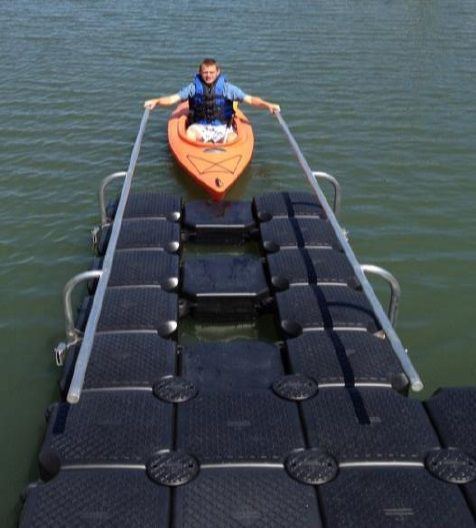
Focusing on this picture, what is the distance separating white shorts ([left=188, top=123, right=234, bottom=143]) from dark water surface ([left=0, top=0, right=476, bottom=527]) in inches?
31.1

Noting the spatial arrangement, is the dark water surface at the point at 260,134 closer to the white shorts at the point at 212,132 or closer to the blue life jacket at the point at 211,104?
the white shorts at the point at 212,132

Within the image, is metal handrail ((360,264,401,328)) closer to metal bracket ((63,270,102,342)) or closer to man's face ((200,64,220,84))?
metal bracket ((63,270,102,342))

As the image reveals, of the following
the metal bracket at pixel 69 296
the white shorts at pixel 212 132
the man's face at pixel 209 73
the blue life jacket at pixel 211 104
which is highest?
the man's face at pixel 209 73

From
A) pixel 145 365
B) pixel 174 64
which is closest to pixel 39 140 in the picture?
pixel 174 64

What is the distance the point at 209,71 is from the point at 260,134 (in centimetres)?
242

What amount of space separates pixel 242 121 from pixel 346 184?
222 cm

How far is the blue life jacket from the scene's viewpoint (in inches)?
422

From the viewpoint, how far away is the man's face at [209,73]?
10.4 meters

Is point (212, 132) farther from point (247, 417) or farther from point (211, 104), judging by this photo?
point (247, 417)

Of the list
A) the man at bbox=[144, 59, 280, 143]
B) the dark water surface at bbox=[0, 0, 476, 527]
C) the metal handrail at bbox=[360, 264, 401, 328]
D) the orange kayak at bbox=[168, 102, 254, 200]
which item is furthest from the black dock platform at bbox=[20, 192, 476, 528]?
the man at bbox=[144, 59, 280, 143]

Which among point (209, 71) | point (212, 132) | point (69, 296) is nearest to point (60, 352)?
point (69, 296)

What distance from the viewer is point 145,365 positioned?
5582 mm

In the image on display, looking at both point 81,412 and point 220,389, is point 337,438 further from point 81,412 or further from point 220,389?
point 81,412

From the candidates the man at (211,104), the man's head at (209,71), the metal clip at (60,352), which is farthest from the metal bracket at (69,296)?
the man's head at (209,71)
